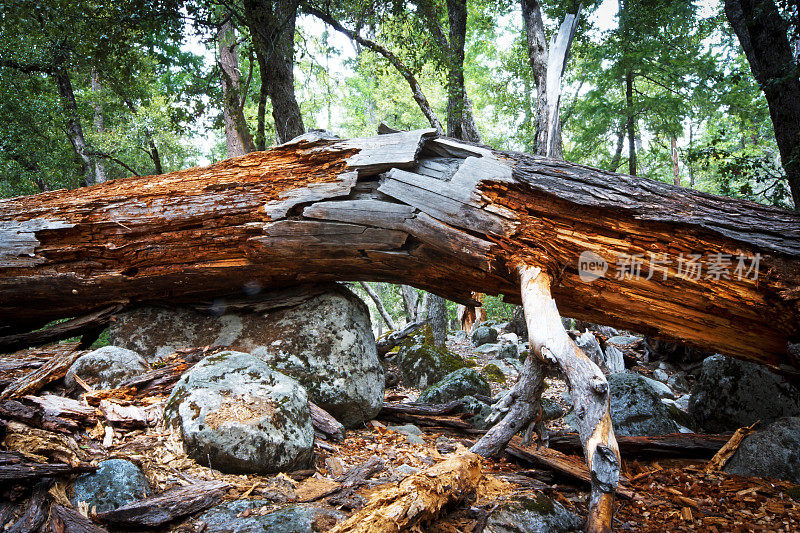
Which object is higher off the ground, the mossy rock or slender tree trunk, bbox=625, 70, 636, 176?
slender tree trunk, bbox=625, 70, 636, 176

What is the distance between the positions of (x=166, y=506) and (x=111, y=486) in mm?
398

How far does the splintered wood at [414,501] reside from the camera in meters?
2.04

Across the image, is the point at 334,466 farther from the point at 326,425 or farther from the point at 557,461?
the point at 557,461

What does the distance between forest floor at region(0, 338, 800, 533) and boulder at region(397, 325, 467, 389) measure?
3.09m

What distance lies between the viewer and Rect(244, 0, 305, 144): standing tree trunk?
6.84 metres

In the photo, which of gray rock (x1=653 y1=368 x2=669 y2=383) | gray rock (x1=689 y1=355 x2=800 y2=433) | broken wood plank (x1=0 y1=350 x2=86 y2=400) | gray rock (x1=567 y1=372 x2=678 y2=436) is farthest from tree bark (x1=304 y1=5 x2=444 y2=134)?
broken wood plank (x1=0 y1=350 x2=86 y2=400)

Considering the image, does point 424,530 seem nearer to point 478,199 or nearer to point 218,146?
point 478,199

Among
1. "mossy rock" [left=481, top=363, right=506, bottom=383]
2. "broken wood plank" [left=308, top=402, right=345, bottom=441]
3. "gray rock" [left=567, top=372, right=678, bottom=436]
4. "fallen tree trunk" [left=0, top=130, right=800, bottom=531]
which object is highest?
"fallen tree trunk" [left=0, top=130, right=800, bottom=531]

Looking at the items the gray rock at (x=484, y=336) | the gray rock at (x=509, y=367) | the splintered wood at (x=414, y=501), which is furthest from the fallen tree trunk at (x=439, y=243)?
the gray rock at (x=484, y=336)

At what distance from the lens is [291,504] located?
8.28 ft

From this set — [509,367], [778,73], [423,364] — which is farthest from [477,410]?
[778,73]

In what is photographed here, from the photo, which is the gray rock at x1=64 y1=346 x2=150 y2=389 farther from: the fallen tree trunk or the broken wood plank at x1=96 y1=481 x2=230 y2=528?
the broken wood plank at x1=96 y1=481 x2=230 y2=528

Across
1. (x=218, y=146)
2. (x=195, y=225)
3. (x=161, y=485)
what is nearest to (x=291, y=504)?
(x=161, y=485)

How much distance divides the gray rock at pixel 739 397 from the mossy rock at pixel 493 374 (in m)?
3.17
